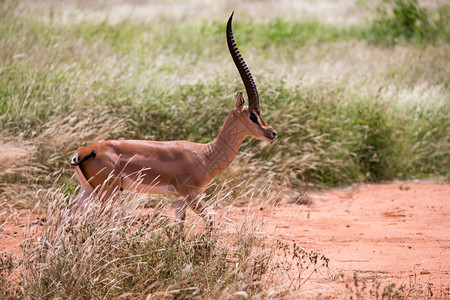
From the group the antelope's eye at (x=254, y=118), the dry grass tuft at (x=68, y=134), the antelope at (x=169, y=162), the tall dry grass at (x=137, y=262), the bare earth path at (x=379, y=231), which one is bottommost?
the bare earth path at (x=379, y=231)

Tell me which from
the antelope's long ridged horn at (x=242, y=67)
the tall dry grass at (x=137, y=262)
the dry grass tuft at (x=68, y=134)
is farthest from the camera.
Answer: the dry grass tuft at (x=68, y=134)

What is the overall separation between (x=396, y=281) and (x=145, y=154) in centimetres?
266

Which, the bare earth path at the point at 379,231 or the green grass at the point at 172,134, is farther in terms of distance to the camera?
the bare earth path at the point at 379,231

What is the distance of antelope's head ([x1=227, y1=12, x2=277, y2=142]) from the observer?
6.38 m

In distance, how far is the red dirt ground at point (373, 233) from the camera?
5641 mm

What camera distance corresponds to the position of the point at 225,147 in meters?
6.57

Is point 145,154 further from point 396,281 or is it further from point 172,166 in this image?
point 396,281

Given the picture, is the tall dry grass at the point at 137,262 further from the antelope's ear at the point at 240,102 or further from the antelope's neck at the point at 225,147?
the antelope's ear at the point at 240,102

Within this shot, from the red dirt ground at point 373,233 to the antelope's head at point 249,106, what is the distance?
0.83 metres

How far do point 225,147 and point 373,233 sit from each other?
7.72 feet

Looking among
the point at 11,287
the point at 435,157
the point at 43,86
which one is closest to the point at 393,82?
the point at 435,157

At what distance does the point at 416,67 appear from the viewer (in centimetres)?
1509

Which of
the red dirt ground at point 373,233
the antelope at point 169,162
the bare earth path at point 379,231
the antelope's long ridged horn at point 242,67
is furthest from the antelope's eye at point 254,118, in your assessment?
the bare earth path at point 379,231

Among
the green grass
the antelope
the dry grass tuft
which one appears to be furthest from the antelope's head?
the dry grass tuft
